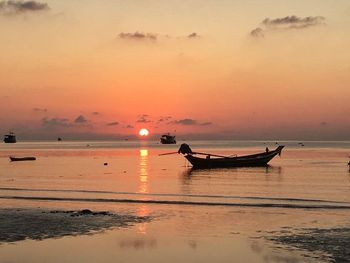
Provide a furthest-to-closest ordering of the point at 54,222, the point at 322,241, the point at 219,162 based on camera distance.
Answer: the point at 219,162 < the point at 54,222 < the point at 322,241

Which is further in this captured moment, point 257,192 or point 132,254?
point 257,192

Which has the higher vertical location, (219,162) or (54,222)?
(219,162)

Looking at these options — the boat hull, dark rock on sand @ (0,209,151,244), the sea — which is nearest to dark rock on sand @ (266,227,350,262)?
the sea

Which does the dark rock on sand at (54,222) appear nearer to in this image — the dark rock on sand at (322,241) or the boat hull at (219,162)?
the dark rock on sand at (322,241)

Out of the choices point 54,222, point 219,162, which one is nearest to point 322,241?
point 54,222

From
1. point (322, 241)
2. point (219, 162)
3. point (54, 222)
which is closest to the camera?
point (322, 241)

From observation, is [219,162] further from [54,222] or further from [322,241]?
[322,241]

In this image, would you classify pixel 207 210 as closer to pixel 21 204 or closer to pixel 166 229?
pixel 166 229

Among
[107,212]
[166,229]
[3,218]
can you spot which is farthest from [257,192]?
[3,218]

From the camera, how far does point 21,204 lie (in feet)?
101

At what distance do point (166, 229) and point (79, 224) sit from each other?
405 centimetres

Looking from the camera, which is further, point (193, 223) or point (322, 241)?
point (193, 223)

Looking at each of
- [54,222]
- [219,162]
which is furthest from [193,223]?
[219,162]

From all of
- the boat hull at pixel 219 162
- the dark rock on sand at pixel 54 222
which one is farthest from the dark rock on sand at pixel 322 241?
the boat hull at pixel 219 162
